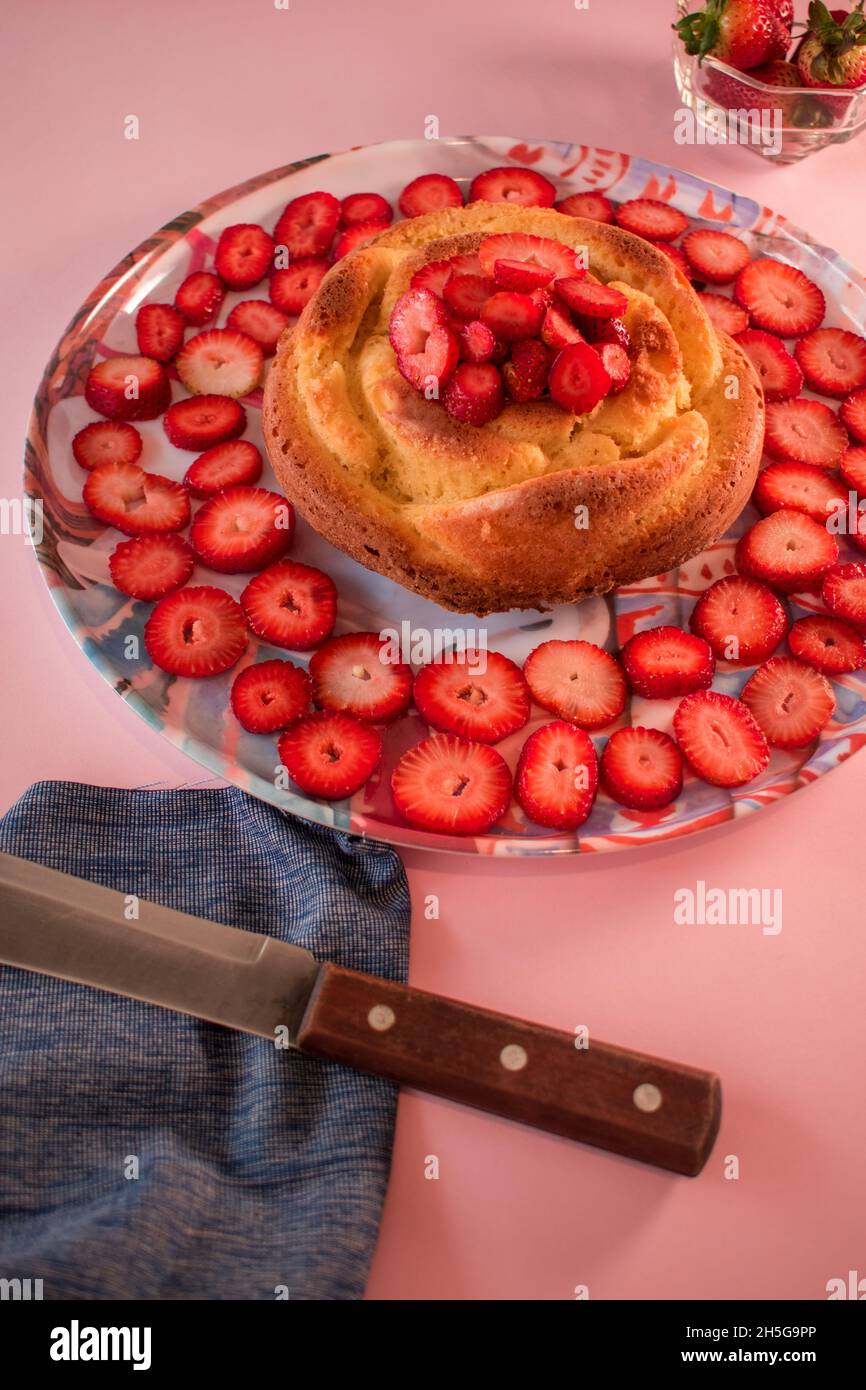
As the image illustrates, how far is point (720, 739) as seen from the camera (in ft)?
7.88

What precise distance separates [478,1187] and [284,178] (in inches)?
101

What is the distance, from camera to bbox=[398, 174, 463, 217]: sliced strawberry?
324cm

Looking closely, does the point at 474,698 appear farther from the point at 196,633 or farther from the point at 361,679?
the point at 196,633

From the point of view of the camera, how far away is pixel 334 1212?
6.30ft

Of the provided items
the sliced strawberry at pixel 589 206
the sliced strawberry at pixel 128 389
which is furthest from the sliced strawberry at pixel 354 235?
the sliced strawberry at pixel 128 389

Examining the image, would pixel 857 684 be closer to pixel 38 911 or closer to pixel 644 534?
pixel 644 534

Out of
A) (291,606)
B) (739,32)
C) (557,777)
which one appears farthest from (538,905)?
(739,32)

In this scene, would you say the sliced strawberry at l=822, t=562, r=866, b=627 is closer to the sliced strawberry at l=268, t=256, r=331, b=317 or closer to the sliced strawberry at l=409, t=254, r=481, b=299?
the sliced strawberry at l=409, t=254, r=481, b=299

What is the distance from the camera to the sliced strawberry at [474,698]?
7.88 ft

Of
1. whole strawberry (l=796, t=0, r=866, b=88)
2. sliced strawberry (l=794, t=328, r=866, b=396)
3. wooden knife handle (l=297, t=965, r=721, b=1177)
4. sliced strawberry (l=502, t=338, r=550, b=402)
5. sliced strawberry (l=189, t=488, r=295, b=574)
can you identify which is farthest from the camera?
whole strawberry (l=796, t=0, r=866, b=88)

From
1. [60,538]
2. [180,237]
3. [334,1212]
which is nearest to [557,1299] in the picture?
[334,1212]

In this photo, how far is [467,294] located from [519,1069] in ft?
5.13

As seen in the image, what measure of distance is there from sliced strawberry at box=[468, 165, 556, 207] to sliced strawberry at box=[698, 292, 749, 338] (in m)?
0.54

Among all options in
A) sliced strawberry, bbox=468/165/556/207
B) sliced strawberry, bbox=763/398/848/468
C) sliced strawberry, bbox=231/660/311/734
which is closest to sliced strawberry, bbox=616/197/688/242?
sliced strawberry, bbox=468/165/556/207
